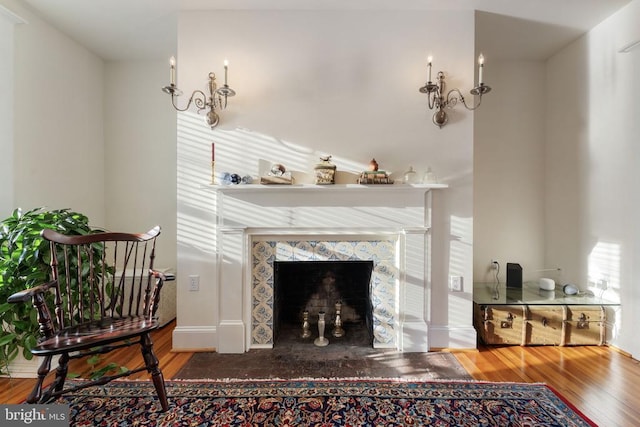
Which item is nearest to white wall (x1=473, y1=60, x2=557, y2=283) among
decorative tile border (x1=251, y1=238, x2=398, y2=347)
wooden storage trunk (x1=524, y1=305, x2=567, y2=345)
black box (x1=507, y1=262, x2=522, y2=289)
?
black box (x1=507, y1=262, x2=522, y2=289)

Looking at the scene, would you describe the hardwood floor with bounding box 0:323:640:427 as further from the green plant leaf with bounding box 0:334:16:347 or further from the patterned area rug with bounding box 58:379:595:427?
the green plant leaf with bounding box 0:334:16:347

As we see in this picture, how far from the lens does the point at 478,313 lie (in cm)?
239

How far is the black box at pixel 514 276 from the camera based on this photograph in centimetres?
271

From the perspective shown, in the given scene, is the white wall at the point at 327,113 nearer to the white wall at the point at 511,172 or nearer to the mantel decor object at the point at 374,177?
the mantel decor object at the point at 374,177

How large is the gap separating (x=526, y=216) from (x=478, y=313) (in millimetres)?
1275

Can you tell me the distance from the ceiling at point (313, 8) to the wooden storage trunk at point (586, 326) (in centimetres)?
236

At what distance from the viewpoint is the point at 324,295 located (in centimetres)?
260

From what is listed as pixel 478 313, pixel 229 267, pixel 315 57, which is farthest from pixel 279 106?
pixel 478 313

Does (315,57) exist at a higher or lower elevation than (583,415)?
higher

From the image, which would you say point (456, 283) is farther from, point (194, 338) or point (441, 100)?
point (194, 338)

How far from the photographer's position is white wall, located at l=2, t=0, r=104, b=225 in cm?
221

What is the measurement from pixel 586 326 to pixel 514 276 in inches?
23.5

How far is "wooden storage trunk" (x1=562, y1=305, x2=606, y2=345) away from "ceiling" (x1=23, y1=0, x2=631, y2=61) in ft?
7.73

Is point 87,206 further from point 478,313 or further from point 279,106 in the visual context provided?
point 478,313
